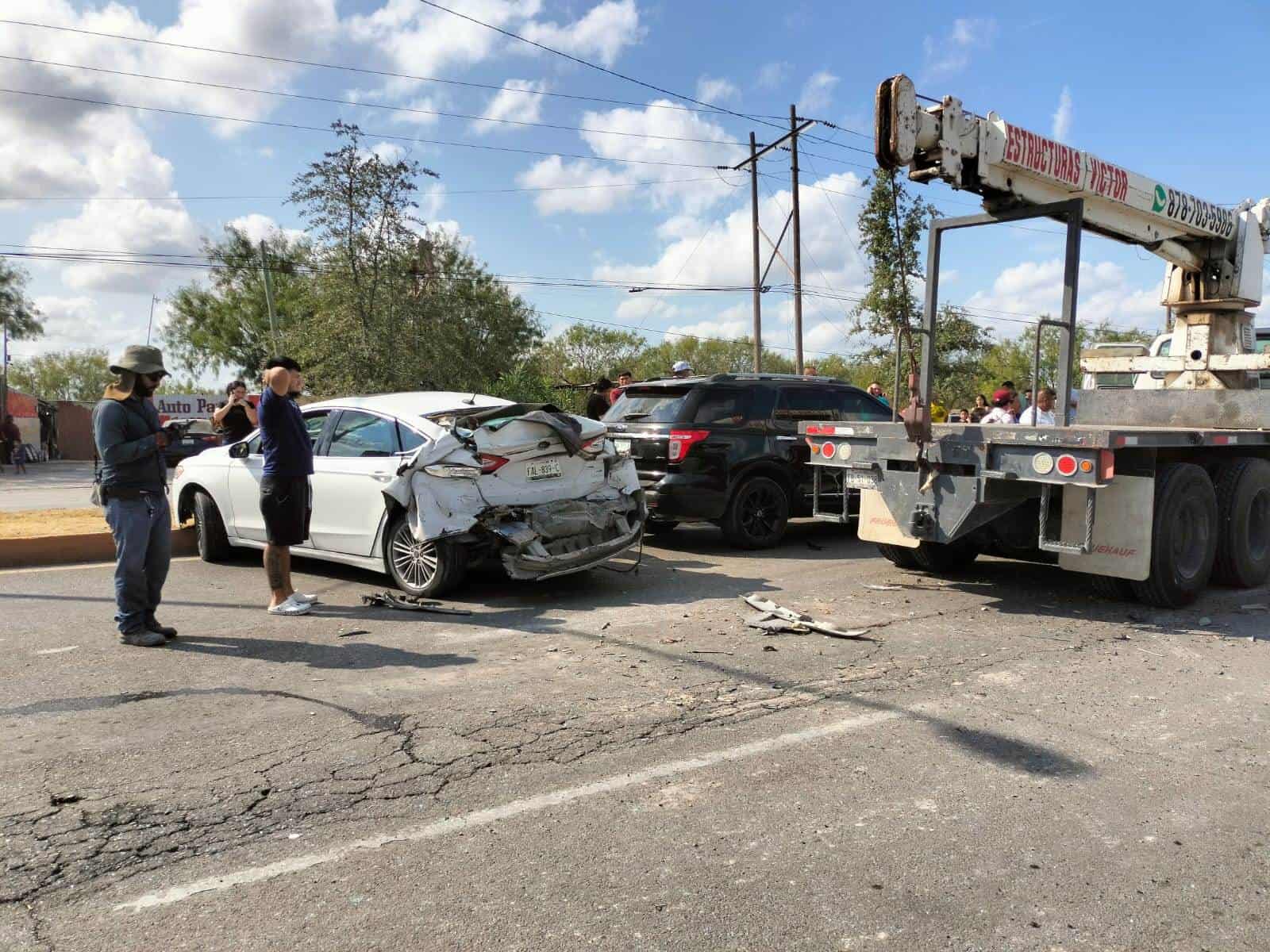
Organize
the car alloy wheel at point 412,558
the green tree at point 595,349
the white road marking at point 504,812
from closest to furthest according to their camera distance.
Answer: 1. the white road marking at point 504,812
2. the car alloy wheel at point 412,558
3. the green tree at point 595,349

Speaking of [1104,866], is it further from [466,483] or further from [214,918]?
[466,483]

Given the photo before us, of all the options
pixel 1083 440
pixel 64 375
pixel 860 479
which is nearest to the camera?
pixel 1083 440

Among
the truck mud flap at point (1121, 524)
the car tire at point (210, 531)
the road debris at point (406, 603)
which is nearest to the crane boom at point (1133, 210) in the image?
the truck mud flap at point (1121, 524)

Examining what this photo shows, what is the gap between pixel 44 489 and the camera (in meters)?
19.3

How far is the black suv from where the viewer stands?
8906 mm

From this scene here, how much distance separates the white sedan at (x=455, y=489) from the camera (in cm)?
678

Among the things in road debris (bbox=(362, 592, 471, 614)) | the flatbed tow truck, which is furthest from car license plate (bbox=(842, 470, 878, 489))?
road debris (bbox=(362, 592, 471, 614))

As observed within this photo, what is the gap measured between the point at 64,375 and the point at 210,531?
10299 cm

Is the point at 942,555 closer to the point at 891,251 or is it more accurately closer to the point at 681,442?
the point at 681,442

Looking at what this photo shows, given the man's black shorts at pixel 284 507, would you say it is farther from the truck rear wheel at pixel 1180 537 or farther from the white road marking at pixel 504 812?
the truck rear wheel at pixel 1180 537

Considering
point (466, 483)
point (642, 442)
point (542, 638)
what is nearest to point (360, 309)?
point (642, 442)

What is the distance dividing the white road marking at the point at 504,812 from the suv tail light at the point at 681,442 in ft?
15.1

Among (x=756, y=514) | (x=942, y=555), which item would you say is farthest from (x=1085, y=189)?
(x=756, y=514)

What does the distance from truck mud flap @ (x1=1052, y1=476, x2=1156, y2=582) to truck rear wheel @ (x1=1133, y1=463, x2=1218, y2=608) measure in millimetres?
172
